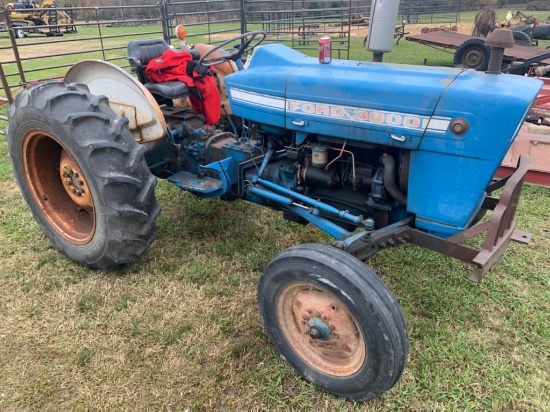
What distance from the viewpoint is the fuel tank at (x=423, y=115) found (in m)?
2.02

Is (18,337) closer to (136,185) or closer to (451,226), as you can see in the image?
(136,185)

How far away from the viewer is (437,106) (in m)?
2.10

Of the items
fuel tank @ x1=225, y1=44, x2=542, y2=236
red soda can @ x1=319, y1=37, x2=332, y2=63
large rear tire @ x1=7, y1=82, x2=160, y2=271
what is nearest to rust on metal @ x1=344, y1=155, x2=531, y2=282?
fuel tank @ x1=225, y1=44, x2=542, y2=236

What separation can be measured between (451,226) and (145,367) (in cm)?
173

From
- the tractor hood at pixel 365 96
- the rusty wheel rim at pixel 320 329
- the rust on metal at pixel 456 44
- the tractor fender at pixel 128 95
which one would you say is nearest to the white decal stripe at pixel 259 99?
the tractor hood at pixel 365 96

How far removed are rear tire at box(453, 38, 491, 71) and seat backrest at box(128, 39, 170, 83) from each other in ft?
28.1

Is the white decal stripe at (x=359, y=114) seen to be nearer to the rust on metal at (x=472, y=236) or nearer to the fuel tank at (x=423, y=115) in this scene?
the fuel tank at (x=423, y=115)

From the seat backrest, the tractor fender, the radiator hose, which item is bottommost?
the radiator hose

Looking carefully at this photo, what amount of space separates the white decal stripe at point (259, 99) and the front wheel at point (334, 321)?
2.97 ft

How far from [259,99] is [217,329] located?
1370 mm

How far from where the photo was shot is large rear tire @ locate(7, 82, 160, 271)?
264 centimetres

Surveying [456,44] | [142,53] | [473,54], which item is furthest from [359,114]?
[456,44]

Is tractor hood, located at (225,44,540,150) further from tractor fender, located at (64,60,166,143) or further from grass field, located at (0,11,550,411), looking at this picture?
grass field, located at (0,11,550,411)

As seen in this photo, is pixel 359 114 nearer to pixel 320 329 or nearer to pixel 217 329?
Answer: pixel 320 329
